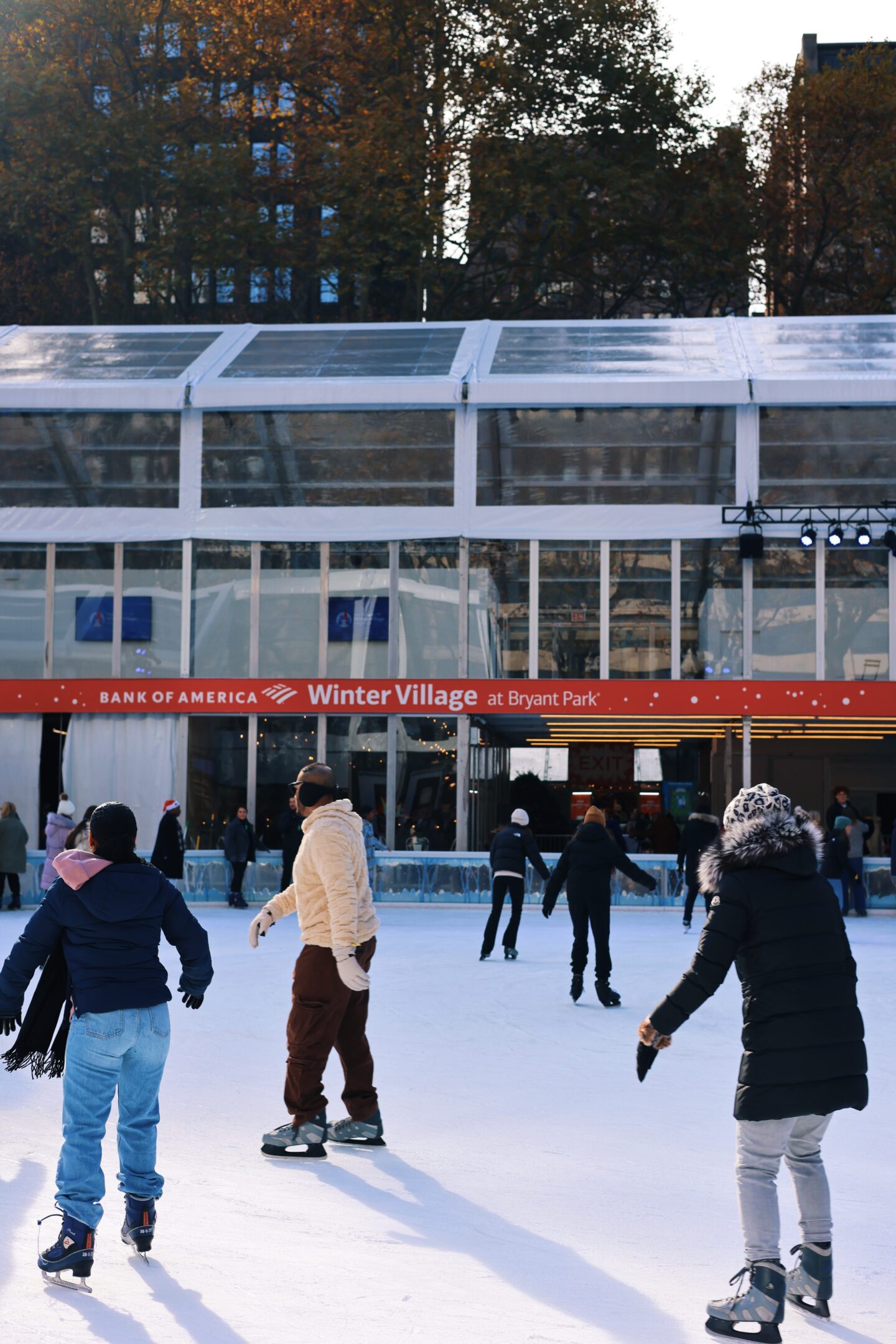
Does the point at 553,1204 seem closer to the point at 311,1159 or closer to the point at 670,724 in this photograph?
the point at 311,1159

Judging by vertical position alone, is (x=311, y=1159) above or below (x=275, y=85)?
below

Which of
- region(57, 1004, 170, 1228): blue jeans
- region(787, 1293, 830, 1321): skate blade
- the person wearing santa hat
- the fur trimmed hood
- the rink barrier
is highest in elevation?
the fur trimmed hood

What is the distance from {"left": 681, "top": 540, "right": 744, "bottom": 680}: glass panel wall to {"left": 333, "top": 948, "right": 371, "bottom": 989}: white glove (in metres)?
17.0

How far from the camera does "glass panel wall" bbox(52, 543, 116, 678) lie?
23750mm

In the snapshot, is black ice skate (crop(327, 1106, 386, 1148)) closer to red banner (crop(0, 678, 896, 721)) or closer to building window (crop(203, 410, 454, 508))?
red banner (crop(0, 678, 896, 721))

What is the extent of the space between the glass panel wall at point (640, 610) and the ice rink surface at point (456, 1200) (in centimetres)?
1227

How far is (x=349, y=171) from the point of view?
1323 inches

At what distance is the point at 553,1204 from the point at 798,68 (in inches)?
1500

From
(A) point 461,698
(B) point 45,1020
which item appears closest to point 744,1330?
(B) point 45,1020

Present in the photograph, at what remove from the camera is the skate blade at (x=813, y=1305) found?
4484mm

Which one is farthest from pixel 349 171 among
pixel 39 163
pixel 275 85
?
pixel 39 163

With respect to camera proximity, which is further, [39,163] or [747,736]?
[39,163]

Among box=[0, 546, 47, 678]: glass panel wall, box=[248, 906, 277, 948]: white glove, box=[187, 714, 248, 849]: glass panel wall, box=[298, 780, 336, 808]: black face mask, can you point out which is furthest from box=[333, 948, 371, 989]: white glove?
box=[0, 546, 47, 678]: glass panel wall

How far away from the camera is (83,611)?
23.9m
